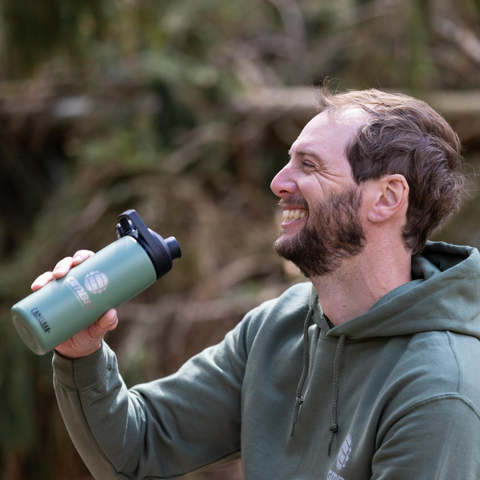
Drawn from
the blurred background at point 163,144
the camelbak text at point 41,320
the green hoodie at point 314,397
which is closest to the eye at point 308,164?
the green hoodie at point 314,397

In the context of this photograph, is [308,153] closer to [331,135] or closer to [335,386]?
[331,135]

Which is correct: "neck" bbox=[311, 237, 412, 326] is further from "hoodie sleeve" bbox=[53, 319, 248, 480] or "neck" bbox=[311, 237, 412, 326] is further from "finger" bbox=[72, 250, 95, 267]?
"finger" bbox=[72, 250, 95, 267]

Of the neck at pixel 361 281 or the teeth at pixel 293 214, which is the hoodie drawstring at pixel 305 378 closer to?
the neck at pixel 361 281

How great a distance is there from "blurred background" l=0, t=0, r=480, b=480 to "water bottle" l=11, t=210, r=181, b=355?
174cm

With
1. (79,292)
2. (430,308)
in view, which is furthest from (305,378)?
(79,292)

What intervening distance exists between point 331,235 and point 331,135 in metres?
0.28

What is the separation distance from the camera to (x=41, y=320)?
1.49 metres

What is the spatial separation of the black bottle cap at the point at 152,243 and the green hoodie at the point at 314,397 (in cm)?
31

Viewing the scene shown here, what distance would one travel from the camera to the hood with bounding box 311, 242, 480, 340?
4.95ft

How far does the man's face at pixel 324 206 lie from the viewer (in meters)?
1.66

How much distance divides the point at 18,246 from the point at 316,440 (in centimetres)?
343

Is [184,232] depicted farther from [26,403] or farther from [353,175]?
[353,175]

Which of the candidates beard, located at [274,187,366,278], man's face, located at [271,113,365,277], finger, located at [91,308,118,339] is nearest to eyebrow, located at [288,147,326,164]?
man's face, located at [271,113,365,277]

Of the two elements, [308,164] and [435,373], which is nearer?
[435,373]
